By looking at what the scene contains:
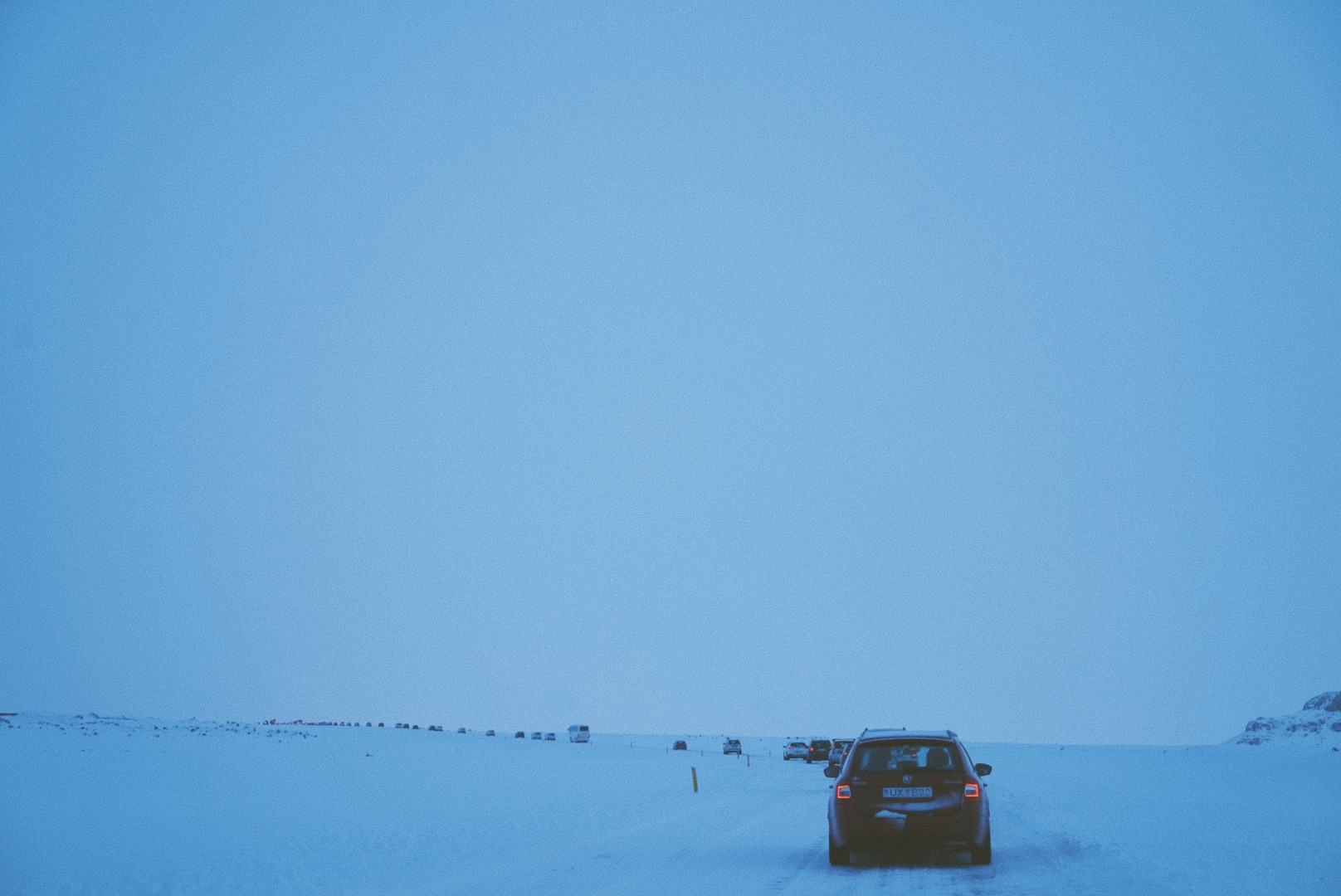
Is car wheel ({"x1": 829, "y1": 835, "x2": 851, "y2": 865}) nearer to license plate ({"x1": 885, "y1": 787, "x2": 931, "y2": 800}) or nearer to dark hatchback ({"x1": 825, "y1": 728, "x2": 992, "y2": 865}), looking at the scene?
dark hatchback ({"x1": 825, "y1": 728, "x2": 992, "y2": 865})

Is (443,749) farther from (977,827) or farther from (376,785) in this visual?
(977,827)

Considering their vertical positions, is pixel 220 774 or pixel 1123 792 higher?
pixel 220 774

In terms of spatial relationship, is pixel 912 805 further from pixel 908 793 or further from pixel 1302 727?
pixel 1302 727

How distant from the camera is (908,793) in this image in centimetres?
1371

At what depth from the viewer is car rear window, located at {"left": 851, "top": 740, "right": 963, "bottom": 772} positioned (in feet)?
45.6

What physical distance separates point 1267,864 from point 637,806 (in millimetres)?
15750

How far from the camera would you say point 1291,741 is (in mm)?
91438

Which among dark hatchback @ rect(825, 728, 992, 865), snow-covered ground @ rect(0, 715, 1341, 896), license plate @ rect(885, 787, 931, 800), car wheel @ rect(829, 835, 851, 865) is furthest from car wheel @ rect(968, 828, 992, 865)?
car wheel @ rect(829, 835, 851, 865)

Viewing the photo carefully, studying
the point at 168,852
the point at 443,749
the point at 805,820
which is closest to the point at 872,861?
the point at 805,820

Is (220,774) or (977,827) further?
(220,774)

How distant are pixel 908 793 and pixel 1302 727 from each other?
10379cm

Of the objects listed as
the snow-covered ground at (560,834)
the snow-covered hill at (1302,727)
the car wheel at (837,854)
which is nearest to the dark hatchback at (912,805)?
the car wheel at (837,854)

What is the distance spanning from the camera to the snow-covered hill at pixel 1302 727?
293 feet

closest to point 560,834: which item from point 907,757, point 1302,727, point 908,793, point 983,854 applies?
point 907,757
